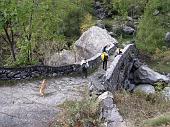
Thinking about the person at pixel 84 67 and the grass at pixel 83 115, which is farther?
the person at pixel 84 67

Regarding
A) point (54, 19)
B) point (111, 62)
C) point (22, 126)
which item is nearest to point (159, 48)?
point (54, 19)

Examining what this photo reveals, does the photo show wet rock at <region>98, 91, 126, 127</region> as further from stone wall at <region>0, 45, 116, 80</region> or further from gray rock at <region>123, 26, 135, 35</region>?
gray rock at <region>123, 26, 135, 35</region>

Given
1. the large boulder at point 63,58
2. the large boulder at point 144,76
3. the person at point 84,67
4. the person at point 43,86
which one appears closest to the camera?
the person at point 43,86

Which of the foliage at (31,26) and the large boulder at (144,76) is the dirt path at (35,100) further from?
the large boulder at (144,76)

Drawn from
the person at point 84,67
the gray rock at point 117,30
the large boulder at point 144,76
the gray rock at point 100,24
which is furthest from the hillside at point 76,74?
the gray rock at point 100,24

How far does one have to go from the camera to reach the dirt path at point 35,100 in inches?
748

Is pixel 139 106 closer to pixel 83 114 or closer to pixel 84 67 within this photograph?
pixel 83 114

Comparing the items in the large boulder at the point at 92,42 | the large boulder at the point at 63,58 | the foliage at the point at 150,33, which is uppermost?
the large boulder at the point at 92,42

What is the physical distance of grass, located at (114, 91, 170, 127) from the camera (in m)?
17.3

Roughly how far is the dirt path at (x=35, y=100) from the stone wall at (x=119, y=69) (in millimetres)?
800

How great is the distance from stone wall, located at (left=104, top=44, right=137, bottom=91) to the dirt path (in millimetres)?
800

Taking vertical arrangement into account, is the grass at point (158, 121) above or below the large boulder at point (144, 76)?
above

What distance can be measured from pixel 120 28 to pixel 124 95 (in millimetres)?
43383

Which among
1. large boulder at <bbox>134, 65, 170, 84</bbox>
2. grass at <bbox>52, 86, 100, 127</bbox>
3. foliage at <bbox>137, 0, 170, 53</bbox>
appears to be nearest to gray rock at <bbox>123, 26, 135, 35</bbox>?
foliage at <bbox>137, 0, 170, 53</bbox>
